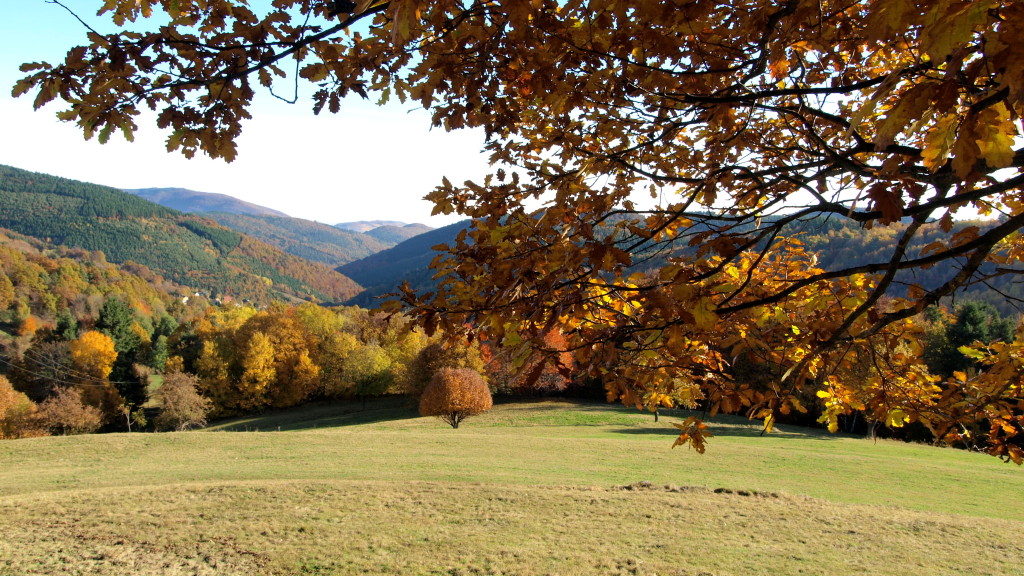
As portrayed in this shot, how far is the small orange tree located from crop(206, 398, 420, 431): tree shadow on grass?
916 centimetres

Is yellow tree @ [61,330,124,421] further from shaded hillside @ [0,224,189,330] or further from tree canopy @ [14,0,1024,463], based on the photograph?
tree canopy @ [14,0,1024,463]

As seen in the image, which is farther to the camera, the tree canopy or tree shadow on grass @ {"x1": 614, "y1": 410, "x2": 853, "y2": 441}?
tree shadow on grass @ {"x1": 614, "y1": 410, "x2": 853, "y2": 441}

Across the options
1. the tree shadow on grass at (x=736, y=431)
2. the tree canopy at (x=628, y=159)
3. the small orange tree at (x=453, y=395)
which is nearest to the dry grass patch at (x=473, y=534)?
the tree canopy at (x=628, y=159)

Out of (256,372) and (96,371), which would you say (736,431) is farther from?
(96,371)

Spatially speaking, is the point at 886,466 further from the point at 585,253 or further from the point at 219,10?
the point at 219,10

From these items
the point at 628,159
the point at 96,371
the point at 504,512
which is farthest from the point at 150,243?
the point at 628,159

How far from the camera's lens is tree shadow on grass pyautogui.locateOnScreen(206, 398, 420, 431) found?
39.7 metres

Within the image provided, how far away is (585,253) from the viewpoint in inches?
95.1

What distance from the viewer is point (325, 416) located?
4409 cm

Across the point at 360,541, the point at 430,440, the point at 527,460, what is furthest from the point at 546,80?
the point at 430,440

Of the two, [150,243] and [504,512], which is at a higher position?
[150,243]

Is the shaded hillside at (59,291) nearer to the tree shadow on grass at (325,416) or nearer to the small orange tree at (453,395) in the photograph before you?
the tree shadow on grass at (325,416)

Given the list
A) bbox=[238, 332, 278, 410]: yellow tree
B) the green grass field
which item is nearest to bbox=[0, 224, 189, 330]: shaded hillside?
bbox=[238, 332, 278, 410]: yellow tree

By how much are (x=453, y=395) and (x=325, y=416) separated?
18.3 metres
